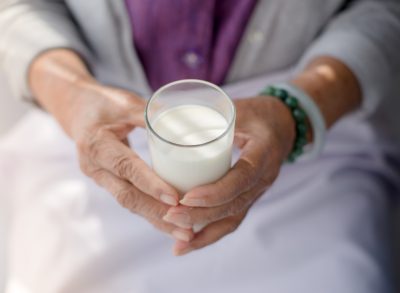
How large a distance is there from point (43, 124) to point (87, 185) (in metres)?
0.19

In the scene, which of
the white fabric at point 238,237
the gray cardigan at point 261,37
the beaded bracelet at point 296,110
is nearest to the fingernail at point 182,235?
the white fabric at point 238,237

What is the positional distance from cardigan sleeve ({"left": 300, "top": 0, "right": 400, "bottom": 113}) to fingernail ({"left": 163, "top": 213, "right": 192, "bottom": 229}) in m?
0.37

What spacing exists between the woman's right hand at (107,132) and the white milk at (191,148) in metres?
0.03

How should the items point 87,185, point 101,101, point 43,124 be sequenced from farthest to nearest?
point 43,124 → point 87,185 → point 101,101

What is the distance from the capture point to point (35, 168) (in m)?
0.94

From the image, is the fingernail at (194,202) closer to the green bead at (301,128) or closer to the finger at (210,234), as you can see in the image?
the finger at (210,234)

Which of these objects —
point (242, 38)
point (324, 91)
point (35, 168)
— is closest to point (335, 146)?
point (324, 91)

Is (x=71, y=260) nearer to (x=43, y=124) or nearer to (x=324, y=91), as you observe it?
(x=43, y=124)

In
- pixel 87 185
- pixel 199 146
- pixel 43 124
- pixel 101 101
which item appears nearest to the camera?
pixel 199 146

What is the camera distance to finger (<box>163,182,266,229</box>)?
629 millimetres

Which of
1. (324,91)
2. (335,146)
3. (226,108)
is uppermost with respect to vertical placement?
(226,108)

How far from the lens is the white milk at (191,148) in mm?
562

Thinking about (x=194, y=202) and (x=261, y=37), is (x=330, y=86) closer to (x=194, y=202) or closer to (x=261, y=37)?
(x=261, y=37)

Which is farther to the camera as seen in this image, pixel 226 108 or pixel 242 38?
pixel 242 38
